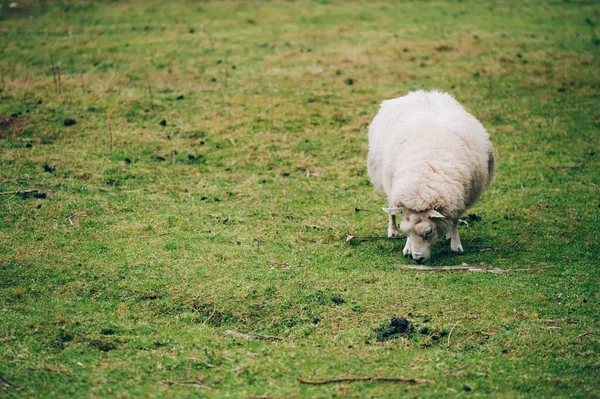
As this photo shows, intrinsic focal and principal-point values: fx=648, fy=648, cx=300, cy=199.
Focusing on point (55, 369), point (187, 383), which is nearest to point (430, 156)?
point (187, 383)

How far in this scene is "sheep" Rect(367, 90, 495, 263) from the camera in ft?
25.3

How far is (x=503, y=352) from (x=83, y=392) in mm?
3702

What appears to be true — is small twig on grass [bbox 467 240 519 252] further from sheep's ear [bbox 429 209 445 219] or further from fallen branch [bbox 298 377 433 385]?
fallen branch [bbox 298 377 433 385]

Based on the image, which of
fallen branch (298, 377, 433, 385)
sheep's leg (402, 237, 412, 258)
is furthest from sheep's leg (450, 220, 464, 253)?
fallen branch (298, 377, 433, 385)

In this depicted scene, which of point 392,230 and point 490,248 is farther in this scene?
point 392,230

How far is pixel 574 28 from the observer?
61.5ft

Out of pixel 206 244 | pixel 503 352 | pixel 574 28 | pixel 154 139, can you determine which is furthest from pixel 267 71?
pixel 503 352

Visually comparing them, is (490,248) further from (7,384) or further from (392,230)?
(7,384)

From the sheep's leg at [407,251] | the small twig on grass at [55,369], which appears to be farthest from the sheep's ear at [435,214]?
the small twig on grass at [55,369]

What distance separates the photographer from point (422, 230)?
7.71 metres

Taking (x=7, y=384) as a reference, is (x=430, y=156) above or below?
above

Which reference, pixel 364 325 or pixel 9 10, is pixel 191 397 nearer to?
pixel 364 325

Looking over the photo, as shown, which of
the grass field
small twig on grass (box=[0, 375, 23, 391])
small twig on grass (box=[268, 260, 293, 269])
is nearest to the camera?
small twig on grass (box=[0, 375, 23, 391])

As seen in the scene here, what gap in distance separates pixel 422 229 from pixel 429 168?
2.46ft
